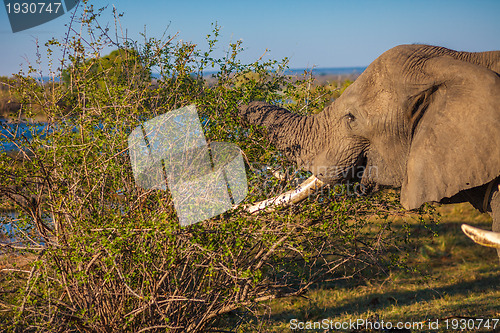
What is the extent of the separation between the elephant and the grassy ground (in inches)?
39.3

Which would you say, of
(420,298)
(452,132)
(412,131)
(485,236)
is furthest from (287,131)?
(420,298)

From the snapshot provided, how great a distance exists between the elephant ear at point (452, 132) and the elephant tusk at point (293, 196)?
67 centimetres

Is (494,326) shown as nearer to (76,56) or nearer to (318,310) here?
(318,310)

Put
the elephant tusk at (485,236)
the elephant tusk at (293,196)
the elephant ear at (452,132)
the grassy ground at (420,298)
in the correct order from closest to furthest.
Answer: the elephant tusk at (485,236), the elephant ear at (452,132), the elephant tusk at (293,196), the grassy ground at (420,298)

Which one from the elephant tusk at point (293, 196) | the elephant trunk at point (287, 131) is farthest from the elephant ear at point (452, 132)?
the elephant trunk at point (287, 131)

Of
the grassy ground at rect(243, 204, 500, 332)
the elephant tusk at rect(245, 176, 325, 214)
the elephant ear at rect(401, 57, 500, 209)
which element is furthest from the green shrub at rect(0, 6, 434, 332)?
A: the grassy ground at rect(243, 204, 500, 332)

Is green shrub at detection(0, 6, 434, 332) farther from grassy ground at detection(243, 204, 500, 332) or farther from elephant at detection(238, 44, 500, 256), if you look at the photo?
grassy ground at detection(243, 204, 500, 332)

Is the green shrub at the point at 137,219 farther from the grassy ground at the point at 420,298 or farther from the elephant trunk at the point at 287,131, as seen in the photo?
the grassy ground at the point at 420,298

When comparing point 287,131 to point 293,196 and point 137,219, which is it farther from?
point 137,219

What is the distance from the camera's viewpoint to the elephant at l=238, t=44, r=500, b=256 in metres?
3.35

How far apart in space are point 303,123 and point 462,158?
133 cm

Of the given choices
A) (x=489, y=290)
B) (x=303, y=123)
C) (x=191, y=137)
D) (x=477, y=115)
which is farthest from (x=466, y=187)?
(x=489, y=290)

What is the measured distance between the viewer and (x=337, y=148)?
13.4 feet

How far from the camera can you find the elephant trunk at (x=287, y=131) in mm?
4105
